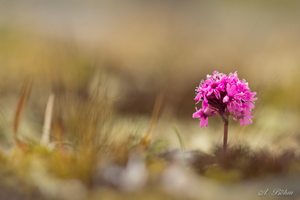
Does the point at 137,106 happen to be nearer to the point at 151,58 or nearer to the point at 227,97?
the point at 151,58

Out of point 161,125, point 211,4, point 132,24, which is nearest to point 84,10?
point 132,24

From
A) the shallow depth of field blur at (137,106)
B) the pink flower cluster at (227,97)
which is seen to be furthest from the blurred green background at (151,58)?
the pink flower cluster at (227,97)

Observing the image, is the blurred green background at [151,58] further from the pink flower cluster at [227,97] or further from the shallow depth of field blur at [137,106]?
the pink flower cluster at [227,97]

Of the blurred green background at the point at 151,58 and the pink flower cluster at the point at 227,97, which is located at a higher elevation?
the blurred green background at the point at 151,58

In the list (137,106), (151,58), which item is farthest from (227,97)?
(151,58)

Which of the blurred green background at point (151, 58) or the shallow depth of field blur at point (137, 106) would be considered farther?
the blurred green background at point (151, 58)

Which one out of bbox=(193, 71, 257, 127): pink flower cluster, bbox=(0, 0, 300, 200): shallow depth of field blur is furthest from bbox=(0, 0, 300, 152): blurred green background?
bbox=(193, 71, 257, 127): pink flower cluster

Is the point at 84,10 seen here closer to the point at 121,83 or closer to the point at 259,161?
the point at 121,83
